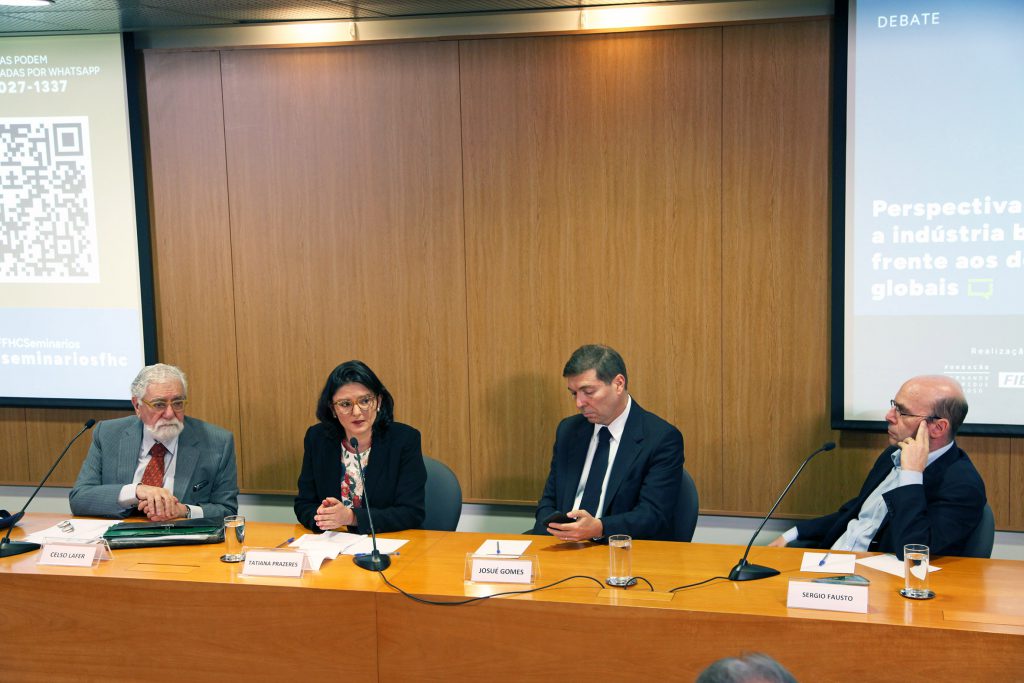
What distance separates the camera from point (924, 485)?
3031 mm

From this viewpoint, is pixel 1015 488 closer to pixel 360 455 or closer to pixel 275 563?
pixel 360 455

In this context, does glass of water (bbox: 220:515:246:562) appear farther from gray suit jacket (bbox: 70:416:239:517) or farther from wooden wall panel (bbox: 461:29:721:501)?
wooden wall panel (bbox: 461:29:721:501)

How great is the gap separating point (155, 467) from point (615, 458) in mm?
1765

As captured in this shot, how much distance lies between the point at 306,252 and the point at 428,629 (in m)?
2.59

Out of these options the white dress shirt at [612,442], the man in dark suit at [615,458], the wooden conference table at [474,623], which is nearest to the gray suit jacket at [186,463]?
the wooden conference table at [474,623]

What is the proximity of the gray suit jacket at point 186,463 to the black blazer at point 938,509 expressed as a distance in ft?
7.78

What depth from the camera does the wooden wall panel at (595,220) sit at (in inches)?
172

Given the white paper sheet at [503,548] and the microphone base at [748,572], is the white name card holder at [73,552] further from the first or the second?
the microphone base at [748,572]

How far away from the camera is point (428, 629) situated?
2684 mm

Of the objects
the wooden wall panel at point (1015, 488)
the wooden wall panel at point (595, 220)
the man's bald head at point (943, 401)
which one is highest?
the wooden wall panel at point (595, 220)

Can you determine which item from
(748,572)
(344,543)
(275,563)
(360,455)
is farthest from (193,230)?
(748,572)

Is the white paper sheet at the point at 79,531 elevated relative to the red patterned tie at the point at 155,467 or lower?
lower

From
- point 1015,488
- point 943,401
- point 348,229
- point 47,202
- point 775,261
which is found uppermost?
point 47,202

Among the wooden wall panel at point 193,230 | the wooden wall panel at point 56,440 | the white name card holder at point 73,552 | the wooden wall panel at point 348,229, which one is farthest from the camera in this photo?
the wooden wall panel at point 56,440
